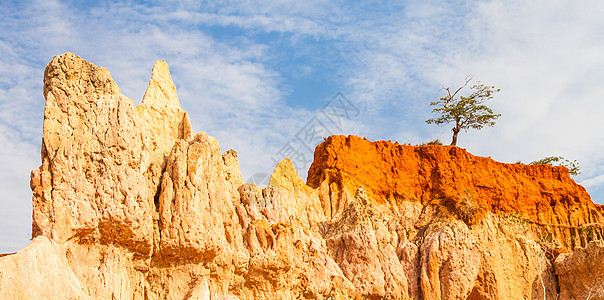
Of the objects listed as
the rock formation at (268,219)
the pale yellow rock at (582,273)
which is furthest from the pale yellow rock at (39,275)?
the pale yellow rock at (582,273)

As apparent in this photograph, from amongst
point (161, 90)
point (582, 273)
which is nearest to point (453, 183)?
point (582, 273)

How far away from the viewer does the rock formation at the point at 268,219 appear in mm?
14219

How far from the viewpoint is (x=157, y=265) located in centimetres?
1591

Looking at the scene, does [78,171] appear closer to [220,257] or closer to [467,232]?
[220,257]

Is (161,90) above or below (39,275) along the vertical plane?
above

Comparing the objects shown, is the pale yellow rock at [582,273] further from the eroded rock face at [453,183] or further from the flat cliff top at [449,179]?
the flat cliff top at [449,179]

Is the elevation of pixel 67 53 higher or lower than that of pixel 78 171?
higher

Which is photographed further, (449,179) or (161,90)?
(449,179)

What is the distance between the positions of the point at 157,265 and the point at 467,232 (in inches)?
522

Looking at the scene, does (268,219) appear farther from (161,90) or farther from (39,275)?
(39,275)

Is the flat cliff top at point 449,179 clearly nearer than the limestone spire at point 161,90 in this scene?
No

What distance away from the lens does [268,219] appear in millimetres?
19750

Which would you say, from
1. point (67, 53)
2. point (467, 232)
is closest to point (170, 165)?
point (67, 53)

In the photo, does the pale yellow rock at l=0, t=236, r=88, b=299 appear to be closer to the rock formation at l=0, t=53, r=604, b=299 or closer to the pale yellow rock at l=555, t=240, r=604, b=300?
the rock formation at l=0, t=53, r=604, b=299
